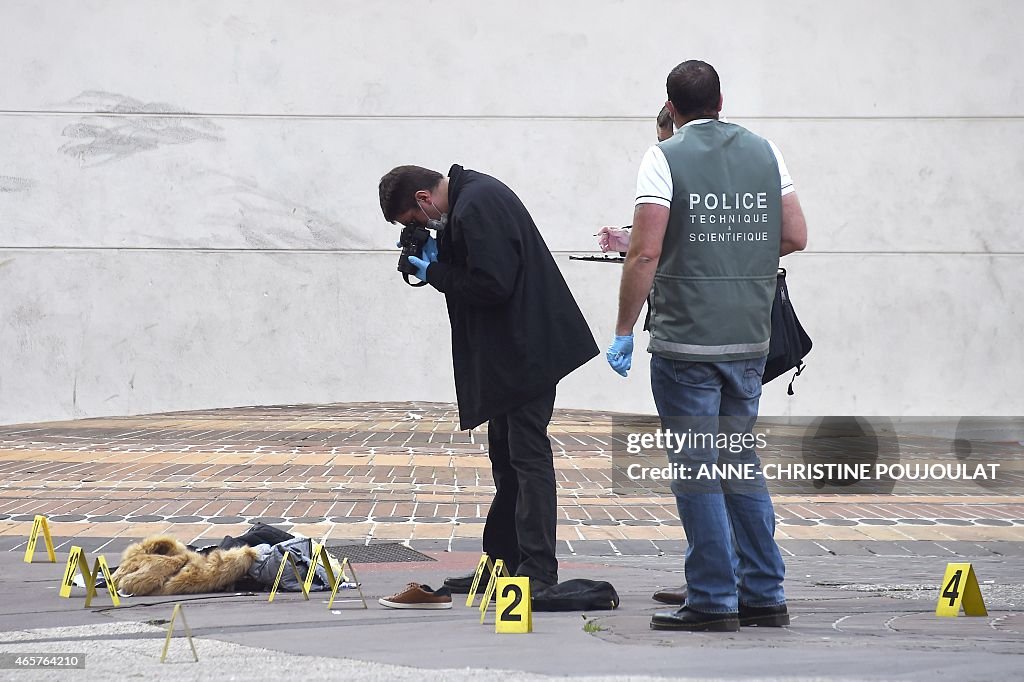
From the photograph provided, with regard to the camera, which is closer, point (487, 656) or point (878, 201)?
point (487, 656)

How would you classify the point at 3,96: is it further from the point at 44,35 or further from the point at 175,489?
the point at 175,489

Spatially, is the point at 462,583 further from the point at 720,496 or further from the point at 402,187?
the point at 402,187

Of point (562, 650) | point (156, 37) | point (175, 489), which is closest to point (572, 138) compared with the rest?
point (156, 37)

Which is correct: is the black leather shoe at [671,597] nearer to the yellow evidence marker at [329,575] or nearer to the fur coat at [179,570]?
the yellow evidence marker at [329,575]

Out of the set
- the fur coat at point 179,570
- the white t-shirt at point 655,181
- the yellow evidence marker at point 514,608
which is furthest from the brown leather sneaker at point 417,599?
the white t-shirt at point 655,181

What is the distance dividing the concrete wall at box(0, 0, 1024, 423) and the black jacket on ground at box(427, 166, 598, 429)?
8.86 m

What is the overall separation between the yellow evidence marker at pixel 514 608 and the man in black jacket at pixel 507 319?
525mm

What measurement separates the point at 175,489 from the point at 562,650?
196 inches

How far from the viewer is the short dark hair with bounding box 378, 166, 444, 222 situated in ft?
14.3

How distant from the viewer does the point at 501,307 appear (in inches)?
170

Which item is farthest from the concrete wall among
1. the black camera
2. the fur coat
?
the black camera

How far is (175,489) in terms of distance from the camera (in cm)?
778

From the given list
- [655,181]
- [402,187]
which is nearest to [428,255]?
[402,187]

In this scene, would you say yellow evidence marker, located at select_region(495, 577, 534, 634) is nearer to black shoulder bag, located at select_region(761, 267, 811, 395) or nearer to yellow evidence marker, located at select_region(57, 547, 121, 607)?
black shoulder bag, located at select_region(761, 267, 811, 395)
